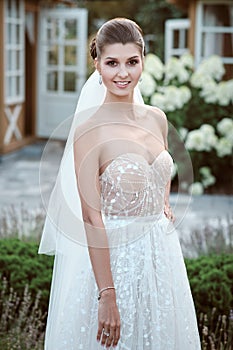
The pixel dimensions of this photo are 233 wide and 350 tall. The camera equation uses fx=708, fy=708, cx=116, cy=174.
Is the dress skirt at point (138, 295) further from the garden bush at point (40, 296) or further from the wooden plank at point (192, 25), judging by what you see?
the wooden plank at point (192, 25)

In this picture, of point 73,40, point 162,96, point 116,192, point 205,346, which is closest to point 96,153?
point 116,192

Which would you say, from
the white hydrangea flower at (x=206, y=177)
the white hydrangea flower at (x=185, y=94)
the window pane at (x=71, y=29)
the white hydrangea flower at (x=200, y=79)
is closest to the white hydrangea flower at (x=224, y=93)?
the white hydrangea flower at (x=200, y=79)

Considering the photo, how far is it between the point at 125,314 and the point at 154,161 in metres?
0.55

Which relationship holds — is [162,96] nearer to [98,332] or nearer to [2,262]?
[2,262]

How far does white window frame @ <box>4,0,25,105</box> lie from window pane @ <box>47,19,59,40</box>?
33.1 inches

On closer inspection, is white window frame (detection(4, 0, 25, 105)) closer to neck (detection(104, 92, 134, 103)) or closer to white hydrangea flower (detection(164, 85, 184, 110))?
white hydrangea flower (detection(164, 85, 184, 110))

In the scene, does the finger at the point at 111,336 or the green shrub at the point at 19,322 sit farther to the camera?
the green shrub at the point at 19,322

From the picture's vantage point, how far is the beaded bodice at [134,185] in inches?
93.1

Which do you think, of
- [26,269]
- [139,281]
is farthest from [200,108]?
[139,281]

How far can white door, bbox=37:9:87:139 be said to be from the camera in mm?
12609

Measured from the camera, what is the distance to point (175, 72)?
905 centimetres

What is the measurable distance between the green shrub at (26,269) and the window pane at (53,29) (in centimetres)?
898

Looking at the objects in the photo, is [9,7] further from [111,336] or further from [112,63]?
[111,336]

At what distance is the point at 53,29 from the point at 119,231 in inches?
426
